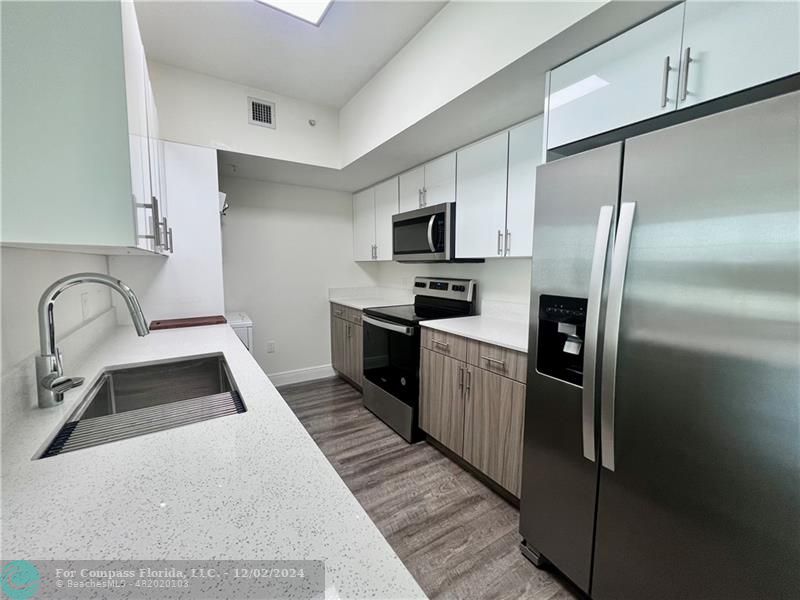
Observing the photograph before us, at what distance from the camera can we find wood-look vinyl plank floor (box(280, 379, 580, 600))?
1.37m

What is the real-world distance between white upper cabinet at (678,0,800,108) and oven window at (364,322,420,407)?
182 centimetres

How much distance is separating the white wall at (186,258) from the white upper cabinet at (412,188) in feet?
4.90

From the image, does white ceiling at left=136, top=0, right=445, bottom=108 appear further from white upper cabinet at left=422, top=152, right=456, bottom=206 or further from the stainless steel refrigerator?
the stainless steel refrigerator

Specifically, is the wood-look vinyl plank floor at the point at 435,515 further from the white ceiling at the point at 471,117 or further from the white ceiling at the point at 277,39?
the white ceiling at the point at 277,39

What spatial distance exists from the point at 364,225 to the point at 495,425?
8.35 feet

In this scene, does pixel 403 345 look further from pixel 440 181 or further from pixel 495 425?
pixel 440 181

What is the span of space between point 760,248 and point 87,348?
241 cm

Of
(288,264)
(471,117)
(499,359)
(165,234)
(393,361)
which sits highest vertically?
(471,117)

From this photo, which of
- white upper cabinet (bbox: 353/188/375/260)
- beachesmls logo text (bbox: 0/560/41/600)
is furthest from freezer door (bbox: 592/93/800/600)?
white upper cabinet (bbox: 353/188/375/260)

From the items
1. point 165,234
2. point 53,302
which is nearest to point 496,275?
point 165,234

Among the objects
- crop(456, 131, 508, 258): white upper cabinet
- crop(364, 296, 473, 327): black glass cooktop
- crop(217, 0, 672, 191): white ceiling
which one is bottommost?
crop(364, 296, 473, 327): black glass cooktop

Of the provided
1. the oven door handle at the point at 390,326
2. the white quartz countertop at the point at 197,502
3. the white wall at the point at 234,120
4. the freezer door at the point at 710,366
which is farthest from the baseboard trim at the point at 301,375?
the freezer door at the point at 710,366

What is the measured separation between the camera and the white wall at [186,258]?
223 centimetres

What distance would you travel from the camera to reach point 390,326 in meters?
2.54
